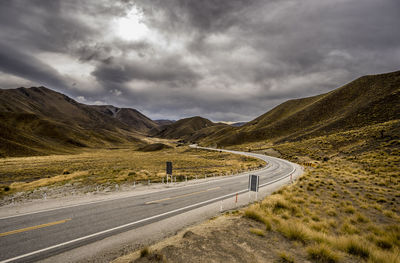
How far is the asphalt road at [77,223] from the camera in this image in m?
7.22

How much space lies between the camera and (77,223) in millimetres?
9562

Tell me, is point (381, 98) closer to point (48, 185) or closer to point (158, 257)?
point (158, 257)

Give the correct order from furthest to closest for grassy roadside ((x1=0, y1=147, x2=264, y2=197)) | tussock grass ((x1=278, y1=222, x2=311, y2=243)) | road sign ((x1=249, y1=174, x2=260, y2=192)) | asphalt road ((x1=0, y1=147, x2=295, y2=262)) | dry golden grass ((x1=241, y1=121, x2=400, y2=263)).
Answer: grassy roadside ((x1=0, y1=147, x2=264, y2=197)) < road sign ((x1=249, y1=174, x2=260, y2=192)) < asphalt road ((x1=0, y1=147, x2=295, y2=262)) < tussock grass ((x1=278, y1=222, x2=311, y2=243)) < dry golden grass ((x1=241, y1=121, x2=400, y2=263))

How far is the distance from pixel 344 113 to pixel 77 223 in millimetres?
104683

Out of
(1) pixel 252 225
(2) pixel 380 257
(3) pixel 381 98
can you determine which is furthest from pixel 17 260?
(3) pixel 381 98

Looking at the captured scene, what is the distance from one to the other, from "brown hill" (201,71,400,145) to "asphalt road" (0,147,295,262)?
78.3m

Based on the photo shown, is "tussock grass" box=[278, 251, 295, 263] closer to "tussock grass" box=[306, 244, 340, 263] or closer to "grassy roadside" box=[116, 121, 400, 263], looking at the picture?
"grassy roadside" box=[116, 121, 400, 263]

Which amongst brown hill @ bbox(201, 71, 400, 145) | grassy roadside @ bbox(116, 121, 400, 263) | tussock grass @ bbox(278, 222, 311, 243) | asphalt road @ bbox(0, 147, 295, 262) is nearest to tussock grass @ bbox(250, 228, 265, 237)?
grassy roadside @ bbox(116, 121, 400, 263)

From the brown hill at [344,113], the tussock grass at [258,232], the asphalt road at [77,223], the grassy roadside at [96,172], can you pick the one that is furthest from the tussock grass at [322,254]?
the brown hill at [344,113]

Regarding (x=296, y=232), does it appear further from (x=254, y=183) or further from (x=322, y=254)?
(x=254, y=183)

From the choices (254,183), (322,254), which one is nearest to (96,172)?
(254,183)

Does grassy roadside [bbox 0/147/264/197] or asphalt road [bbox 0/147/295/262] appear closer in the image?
asphalt road [bbox 0/147/295/262]

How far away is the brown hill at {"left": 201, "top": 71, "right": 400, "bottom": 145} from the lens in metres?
66.5

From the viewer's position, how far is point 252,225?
8289 millimetres
